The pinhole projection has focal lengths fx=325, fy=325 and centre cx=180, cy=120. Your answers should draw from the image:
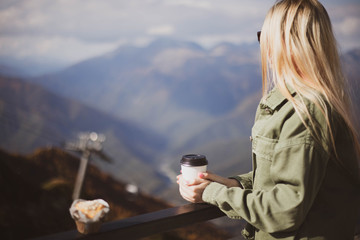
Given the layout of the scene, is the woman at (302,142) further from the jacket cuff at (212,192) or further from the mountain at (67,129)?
the mountain at (67,129)

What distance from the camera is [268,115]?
708 millimetres

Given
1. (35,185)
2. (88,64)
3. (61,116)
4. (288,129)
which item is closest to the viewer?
(288,129)

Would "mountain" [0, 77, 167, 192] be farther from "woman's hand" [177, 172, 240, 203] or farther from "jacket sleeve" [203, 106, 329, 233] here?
"jacket sleeve" [203, 106, 329, 233]

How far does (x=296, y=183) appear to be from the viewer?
0.60 metres

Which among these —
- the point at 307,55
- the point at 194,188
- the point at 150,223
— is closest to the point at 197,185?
the point at 194,188

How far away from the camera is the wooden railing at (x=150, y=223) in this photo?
0.62m

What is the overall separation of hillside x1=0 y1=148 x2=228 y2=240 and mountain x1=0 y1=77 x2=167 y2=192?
0.50 metres

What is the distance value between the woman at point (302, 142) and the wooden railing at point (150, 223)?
0.26 feet

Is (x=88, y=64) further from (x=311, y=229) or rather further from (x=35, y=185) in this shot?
(x=311, y=229)

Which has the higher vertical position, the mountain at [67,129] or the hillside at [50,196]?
the mountain at [67,129]

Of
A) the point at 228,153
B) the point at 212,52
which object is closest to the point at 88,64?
the point at 212,52

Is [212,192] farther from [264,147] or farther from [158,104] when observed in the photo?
[158,104]

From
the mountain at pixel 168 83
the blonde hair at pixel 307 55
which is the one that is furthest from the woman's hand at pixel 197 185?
the mountain at pixel 168 83

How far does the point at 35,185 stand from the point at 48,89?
342 centimetres
